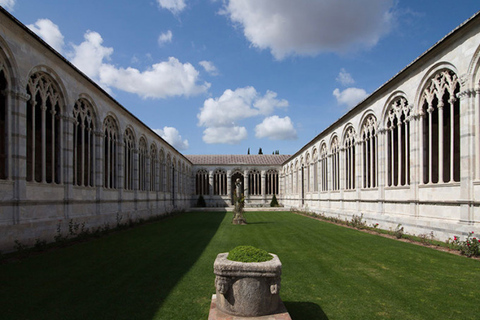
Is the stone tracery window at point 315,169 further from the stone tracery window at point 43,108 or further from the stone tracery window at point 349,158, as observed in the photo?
the stone tracery window at point 43,108

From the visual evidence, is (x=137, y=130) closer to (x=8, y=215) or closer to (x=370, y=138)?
(x=8, y=215)

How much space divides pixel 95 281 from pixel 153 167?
815 inches

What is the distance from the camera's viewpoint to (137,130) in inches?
888

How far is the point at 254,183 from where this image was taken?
4819 cm

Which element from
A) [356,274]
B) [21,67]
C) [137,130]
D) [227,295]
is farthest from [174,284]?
[137,130]

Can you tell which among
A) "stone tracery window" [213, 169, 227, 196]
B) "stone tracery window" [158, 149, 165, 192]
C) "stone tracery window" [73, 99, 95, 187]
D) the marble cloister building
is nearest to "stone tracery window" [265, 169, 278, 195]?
"stone tracery window" [213, 169, 227, 196]

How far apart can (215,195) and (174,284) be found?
40.8 meters

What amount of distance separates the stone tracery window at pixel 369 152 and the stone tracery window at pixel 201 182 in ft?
103

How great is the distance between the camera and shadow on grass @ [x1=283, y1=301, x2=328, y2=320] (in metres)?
4.94

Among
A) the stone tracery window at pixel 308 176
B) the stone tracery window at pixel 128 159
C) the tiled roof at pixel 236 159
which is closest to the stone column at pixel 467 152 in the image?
the stone tracery window at pixel 128 159

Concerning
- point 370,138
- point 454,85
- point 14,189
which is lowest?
point 14,189

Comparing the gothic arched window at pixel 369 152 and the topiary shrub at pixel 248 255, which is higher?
the gothic arched window at pixel 369 152

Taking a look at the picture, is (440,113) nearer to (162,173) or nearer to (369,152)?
(369,152)

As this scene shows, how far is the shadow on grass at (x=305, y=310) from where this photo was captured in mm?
4938
